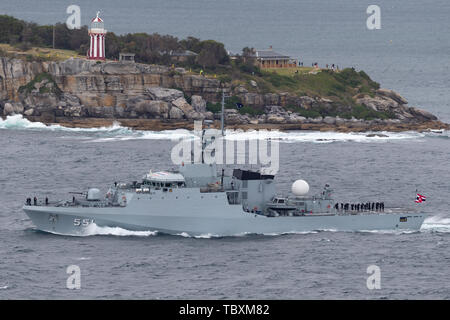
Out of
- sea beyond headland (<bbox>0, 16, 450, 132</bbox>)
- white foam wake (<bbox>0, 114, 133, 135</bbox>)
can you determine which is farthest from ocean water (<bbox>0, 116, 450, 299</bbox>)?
sea beyond headland (<bbox>0, 16, 450, 132</bbox>)

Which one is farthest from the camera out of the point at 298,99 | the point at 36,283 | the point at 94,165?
the point at 298,99

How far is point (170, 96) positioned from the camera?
365 feet

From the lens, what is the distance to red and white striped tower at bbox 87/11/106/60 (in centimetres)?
11744

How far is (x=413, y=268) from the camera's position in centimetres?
5225

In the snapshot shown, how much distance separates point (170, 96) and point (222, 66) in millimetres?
17453

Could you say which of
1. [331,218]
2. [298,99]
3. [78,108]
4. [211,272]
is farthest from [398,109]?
[211,272]

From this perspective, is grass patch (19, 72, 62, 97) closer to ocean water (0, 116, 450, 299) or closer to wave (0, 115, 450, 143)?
wave (0, 115, 450, 143)

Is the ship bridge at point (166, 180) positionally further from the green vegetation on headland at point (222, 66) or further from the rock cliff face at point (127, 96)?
the green vegetation on headland at point (222, 66)

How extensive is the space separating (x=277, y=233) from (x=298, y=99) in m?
60.4

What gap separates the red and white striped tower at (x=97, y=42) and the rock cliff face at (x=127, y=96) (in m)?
3.60

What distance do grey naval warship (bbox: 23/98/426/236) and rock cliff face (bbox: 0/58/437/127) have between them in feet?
162

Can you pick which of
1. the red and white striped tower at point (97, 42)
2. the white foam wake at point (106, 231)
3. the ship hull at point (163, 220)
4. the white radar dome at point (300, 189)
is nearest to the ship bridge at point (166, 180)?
the ship hull at point (163, 220)

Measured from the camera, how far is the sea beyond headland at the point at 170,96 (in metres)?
110

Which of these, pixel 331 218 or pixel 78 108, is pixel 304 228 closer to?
pixel 331 218
